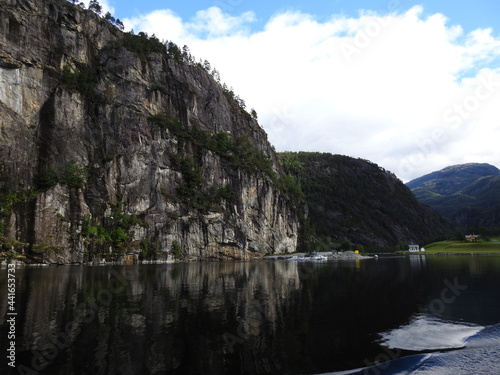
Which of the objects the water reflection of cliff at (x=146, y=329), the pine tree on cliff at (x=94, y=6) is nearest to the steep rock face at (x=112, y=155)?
the pine tree on cliff at (x=94, y=6)

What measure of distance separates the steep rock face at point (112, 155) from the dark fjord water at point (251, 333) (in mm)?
62410

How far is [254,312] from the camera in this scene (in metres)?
→ 28.5

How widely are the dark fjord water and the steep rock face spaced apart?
205 ft

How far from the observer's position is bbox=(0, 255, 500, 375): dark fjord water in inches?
657

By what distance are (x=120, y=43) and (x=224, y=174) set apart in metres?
66.5

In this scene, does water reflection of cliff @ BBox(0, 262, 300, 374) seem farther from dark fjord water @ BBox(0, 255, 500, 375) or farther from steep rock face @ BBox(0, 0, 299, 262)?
steep rock face @ BBox(0, 0, 299, 262)

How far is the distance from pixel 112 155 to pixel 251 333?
103846 mm

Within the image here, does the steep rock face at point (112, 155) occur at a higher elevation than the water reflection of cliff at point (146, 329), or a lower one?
higher

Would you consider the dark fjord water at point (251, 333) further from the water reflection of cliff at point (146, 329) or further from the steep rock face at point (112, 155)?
the steep rock face at point (112, 155)

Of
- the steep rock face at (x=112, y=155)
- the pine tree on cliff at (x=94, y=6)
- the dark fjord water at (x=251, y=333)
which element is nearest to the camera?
the dark fjord water at (x=251, y=333)

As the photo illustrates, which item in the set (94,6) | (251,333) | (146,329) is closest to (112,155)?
(94,6)

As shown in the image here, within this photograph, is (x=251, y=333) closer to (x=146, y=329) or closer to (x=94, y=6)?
(x=146, y=329)

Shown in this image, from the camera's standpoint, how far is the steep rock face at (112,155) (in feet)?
303

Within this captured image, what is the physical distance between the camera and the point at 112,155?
113438 millimetres
